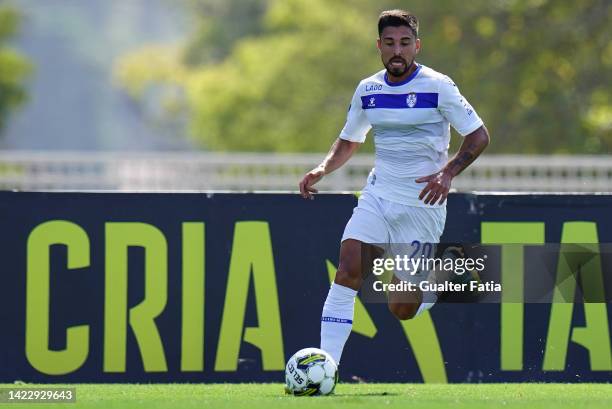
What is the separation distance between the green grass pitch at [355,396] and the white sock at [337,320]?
31 centimetres

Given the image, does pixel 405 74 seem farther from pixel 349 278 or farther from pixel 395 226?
pixel 349 278

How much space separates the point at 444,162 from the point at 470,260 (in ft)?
5.26

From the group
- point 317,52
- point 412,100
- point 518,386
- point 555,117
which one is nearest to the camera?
point 412,100

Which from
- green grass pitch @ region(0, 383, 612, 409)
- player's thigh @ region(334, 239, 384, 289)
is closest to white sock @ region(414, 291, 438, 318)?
green grass pitch @ region(0, 383, 612, 409)

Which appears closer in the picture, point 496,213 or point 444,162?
point 444,162

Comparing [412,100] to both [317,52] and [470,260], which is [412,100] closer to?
[470,260]

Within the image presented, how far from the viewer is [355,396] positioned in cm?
952

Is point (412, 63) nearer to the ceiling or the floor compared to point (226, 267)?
nearer to the ceiling

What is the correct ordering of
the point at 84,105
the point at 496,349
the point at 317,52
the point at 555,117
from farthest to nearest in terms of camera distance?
the point at 84,105 → the point at 317,52 → the point at 555,117 → the point at 496,349

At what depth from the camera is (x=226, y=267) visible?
11.8 m

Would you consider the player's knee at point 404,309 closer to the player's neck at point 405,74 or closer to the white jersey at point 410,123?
the white jersey at point 410,123

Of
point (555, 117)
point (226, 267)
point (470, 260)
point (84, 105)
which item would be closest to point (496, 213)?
point (470, 260)

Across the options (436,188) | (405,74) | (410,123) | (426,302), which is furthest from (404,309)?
(405,74)

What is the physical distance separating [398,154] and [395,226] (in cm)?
48
